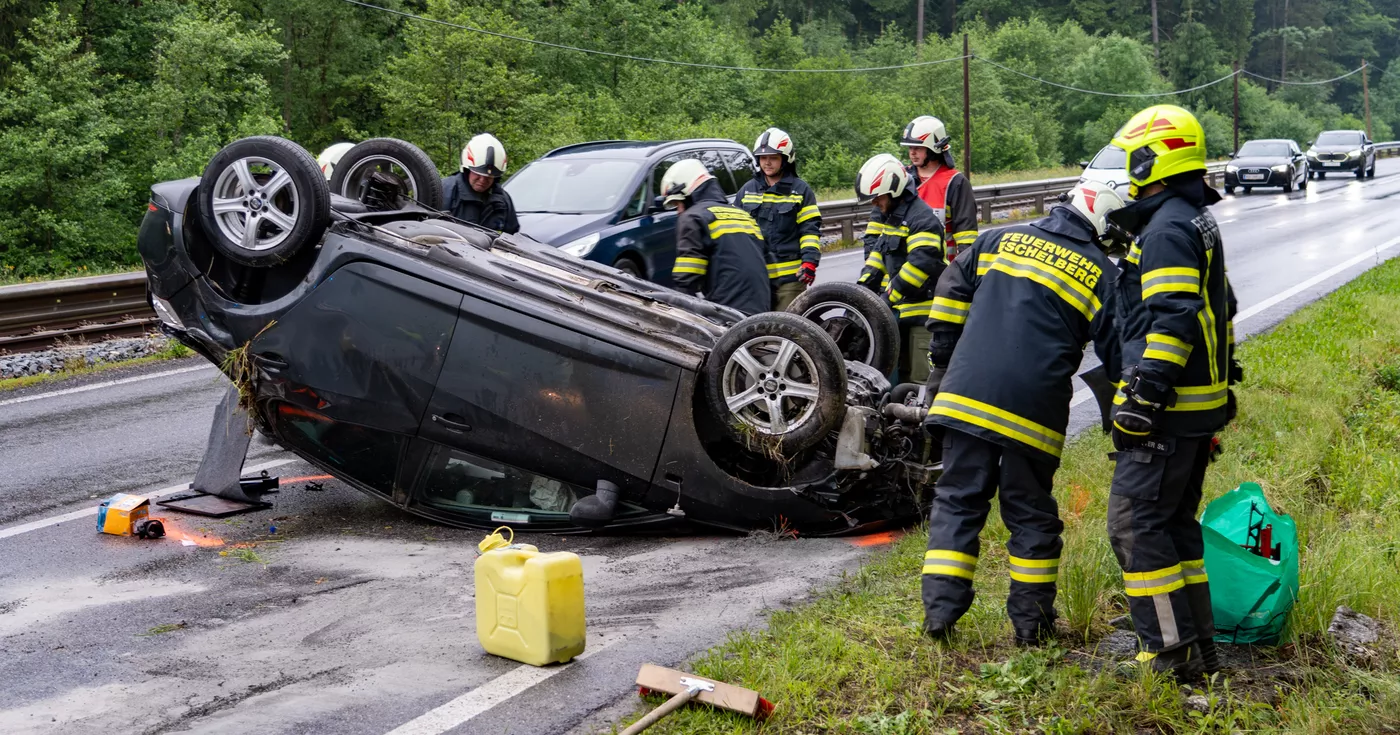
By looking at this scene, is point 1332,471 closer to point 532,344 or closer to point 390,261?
point 532,344

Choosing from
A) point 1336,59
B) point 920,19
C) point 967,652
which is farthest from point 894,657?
point 1336,59

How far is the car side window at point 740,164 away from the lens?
12.9m

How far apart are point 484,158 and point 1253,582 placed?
5.93 metres

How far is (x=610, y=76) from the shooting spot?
3684cm

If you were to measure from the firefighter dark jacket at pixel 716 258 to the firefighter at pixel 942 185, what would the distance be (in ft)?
3.94

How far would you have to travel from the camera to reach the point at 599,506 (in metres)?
5.64

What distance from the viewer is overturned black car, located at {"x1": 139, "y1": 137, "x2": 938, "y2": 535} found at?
5570 mm

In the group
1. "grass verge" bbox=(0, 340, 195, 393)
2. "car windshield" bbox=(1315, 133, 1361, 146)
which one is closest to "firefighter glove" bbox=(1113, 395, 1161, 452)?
"grass verge" bbox=(0, 340, 195, 393)

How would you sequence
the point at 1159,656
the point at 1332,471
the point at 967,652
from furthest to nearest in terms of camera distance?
the point at 1332,471 < the point at 967,652 < the point at 1159,656

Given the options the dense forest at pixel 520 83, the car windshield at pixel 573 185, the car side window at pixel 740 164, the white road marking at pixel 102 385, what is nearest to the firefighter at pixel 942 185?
the car windshield at pixel 573 185

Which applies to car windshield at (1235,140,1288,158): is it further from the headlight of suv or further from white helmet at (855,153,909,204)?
white helmet at (855,153,909,204)

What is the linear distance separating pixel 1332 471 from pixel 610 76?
105 feet

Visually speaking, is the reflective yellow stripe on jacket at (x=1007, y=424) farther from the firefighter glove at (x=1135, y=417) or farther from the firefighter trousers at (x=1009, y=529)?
the firefighter glove at (x=1135, y=417)

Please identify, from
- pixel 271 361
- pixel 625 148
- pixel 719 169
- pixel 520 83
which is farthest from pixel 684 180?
pixel 520 83
